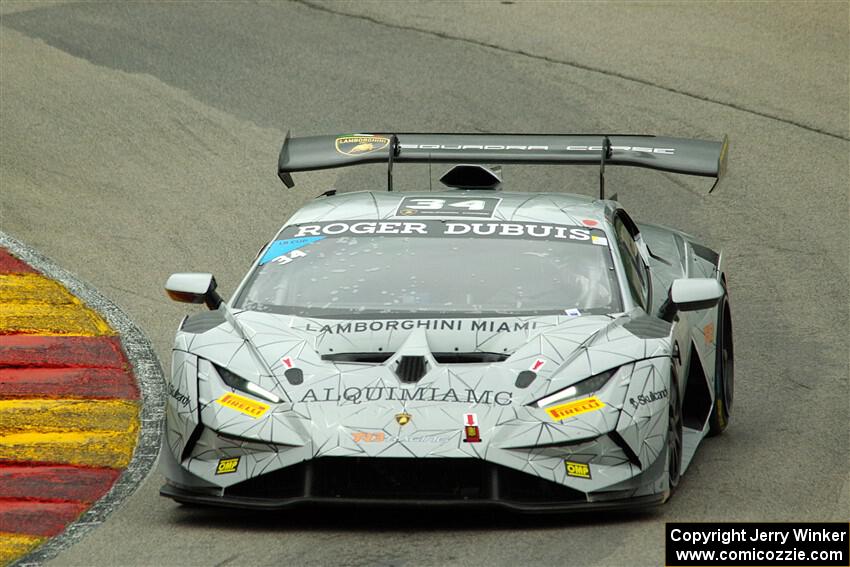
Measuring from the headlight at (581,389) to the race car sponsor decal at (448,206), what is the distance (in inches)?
66.2

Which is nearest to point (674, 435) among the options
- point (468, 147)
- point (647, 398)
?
point (647, 398)

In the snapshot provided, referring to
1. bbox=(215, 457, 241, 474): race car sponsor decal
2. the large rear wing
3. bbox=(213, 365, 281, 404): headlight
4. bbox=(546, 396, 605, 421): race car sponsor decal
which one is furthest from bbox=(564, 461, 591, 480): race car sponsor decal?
the large rear wing

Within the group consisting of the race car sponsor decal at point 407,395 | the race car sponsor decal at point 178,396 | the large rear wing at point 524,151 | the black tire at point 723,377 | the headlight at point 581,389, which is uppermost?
the large rear wing at point 524,151

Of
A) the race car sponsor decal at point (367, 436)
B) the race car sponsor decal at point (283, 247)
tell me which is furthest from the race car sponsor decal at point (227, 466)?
the race car sponsor decal at point (283, 247)

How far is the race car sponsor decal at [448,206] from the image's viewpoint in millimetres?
8492

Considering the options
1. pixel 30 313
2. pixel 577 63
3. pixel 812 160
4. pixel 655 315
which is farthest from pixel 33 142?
pixel 655 315

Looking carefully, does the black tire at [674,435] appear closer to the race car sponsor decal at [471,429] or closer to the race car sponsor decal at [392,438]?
the race car sponsor decal at [471,429]

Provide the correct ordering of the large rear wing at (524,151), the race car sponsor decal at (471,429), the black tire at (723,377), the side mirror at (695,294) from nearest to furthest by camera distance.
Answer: the race car sponsor decal at (471,429) → the side mirror at (695,294) → the black tire at (723,377) → the large rear wing at (524,151)

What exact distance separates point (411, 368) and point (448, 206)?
1780 mm

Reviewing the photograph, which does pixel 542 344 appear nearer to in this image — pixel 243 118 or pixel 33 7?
pixel 243 118

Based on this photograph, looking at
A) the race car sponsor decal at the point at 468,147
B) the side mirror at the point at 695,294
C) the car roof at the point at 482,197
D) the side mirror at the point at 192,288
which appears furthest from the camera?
the race car sponsor decal at the point at 468,147

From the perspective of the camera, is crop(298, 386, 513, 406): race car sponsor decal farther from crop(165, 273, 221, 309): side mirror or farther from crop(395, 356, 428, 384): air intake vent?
crop(165, 273, 221, 309): side mirror

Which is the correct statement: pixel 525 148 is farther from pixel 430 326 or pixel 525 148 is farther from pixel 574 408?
pixel 574 408

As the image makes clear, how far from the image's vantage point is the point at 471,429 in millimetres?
6668
